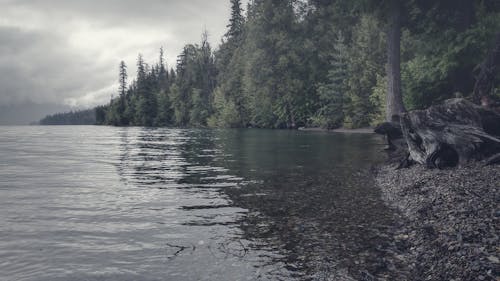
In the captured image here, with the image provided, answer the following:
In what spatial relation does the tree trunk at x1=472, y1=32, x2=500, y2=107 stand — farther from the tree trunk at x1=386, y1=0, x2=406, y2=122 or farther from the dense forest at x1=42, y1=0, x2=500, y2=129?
the tree trunk at x1=386, y1=0, x2=406, y2=122

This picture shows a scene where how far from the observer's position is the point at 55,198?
14094 mm

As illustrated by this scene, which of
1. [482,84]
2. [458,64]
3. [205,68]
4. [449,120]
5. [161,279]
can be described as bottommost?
[161,279]

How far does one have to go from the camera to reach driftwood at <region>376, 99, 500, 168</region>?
15.4m

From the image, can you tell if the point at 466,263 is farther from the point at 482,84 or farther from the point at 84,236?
the point at 482,84

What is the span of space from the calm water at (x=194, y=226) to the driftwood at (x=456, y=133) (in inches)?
134

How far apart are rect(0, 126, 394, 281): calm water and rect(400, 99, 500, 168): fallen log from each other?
3.40 meters

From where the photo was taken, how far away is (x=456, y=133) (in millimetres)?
15734

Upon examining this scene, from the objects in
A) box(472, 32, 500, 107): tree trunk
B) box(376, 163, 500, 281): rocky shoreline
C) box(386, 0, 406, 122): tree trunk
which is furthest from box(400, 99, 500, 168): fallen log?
box(386, 0, 406, 122): tree trunk

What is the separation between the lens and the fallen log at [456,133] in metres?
15.4

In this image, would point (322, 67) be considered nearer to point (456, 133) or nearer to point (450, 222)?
point (456, 133)

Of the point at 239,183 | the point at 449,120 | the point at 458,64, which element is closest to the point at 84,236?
the point at 239,183

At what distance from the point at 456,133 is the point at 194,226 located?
1201 centimetres

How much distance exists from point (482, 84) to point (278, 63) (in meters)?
57.5

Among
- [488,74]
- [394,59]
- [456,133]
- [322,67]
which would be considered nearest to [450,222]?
[456,133]
